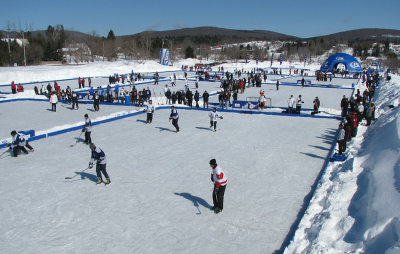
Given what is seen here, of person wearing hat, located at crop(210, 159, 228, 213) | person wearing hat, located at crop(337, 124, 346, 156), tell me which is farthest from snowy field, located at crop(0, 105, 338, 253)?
person wearing hat, located at crop(337, 124, 346, 156)

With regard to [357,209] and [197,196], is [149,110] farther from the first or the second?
[357,209]

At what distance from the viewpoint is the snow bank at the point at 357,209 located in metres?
4.60

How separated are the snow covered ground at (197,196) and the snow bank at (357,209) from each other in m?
0.02

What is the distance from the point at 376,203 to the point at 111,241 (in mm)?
4680

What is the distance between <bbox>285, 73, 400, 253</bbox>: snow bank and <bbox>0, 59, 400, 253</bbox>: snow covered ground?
0.02 m

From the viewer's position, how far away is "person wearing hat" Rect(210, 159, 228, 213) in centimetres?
605

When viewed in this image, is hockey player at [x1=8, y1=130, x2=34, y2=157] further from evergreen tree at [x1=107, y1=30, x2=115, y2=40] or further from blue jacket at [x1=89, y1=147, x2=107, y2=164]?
evergreen tree at [x1=107, y1=30, x2=115, y2=40]

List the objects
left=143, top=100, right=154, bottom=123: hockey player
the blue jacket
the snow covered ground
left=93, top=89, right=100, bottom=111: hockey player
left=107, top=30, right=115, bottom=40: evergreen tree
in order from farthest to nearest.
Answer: left=107, top=30, right=115, bottom=40: evergreen tree → left=93, top=89, right=100, bottom=111: hockey player → left=143, top=100, right=154, bottom=123: hockey player → the blue jacket → the snow covered ground

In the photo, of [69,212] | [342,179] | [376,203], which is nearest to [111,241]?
[69,212]

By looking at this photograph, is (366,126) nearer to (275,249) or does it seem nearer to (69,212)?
(275,249)

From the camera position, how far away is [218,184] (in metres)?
6.16

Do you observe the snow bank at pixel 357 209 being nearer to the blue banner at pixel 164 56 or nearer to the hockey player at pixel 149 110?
the hockey player at pixel 149 110

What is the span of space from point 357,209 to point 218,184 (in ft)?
8.72

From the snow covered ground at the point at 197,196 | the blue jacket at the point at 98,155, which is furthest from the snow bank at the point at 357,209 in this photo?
the blue jacket at the point at 98,155
